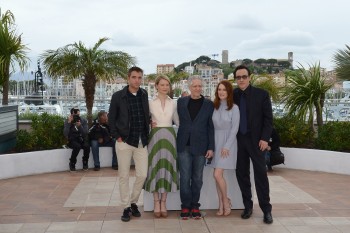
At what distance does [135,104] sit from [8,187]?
310 centimetres

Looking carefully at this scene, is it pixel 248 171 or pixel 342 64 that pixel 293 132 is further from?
pixel 248 171

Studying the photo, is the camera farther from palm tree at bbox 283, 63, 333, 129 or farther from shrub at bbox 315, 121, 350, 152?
shrub at bbox 315, 121, 350, 152

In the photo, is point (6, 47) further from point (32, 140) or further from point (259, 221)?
point (259, 221)

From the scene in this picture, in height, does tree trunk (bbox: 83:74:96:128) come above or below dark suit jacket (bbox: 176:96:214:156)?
above

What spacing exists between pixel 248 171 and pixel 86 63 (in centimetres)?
623

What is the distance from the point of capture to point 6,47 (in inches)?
386

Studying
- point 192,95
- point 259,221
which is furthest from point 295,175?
point 192,95

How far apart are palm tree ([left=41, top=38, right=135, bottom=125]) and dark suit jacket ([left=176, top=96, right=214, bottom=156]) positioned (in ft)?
18.9

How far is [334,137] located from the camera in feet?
28.1

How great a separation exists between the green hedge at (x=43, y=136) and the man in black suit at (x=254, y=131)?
4.48m

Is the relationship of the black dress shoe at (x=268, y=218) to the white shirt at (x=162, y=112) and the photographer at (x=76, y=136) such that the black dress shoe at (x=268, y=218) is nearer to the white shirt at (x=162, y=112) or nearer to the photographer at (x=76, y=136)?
the white shirt at (x=162, y=112)

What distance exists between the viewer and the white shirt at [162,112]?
16.5ft

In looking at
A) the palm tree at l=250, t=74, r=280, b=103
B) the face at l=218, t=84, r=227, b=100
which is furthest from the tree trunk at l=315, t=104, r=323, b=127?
the face at l=218, t=84, r=227, b=100

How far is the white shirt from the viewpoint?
5043mm
